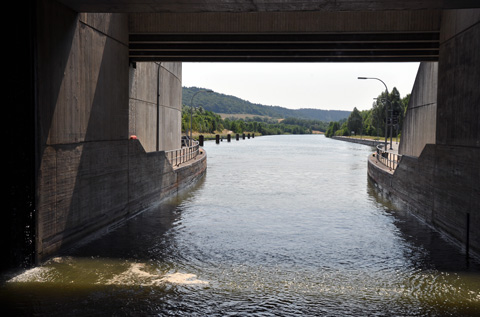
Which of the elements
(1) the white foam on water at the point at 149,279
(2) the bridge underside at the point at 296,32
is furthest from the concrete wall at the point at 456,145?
(1) the white foam on water at the point at 149,279

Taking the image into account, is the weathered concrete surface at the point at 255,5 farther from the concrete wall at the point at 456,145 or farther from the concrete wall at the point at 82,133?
the concrete wall at the point at 456,145

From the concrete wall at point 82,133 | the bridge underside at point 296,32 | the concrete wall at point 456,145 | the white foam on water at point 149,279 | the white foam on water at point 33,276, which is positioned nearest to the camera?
the white foam on water at point 33,276

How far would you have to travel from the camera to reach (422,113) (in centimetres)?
2442

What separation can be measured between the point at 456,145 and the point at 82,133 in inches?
421

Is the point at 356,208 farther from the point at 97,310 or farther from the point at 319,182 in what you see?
the point at 97,310

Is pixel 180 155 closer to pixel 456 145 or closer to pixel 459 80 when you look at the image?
pixel 456 145

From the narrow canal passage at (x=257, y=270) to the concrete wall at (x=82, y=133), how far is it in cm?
81

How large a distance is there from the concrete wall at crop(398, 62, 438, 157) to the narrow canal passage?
4953 millimetres

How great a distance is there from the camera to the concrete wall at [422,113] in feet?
72.3

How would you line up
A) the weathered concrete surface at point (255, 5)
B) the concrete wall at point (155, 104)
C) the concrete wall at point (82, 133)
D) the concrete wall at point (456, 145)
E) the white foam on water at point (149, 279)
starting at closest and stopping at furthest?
the white foam on water at point (149, 279)
the weathered concrete surface at point (255, 5)
the concrete wall at point (82, 133)
the concrete wall at point (456, 145)
the concrete wall at point (155, 104)

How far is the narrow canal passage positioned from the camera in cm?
898

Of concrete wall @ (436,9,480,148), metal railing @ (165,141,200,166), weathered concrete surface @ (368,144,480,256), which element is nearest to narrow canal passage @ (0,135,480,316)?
weathered concrete surface @ (368,144,480,256)

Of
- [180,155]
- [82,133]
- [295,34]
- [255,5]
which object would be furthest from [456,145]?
[180,155]

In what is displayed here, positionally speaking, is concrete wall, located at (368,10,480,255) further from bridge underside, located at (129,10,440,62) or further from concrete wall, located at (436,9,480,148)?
bridge underside, located at (129,10,440,62)
